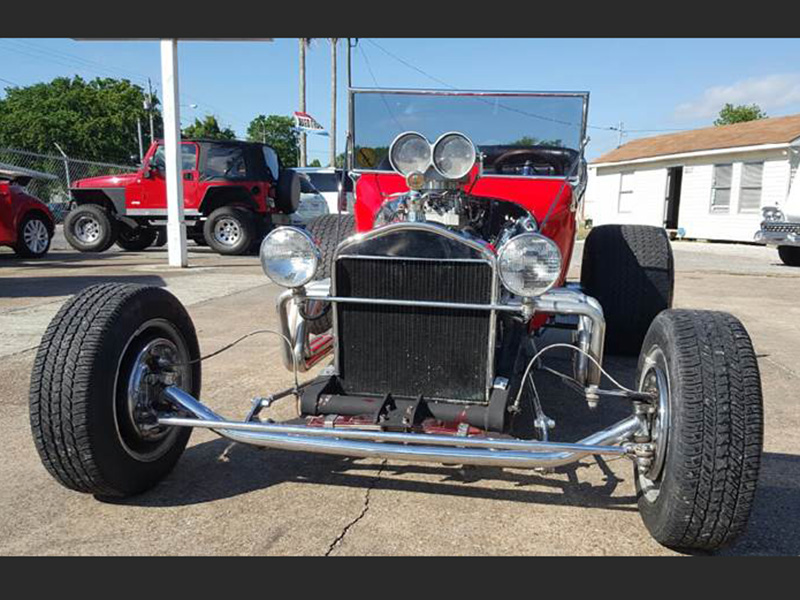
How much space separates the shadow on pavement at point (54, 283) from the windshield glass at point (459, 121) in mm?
4570

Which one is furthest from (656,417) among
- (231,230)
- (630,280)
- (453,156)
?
(231,230)

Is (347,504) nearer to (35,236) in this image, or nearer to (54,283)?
(54,283)

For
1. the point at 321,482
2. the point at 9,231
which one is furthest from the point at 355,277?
the point at 9,231

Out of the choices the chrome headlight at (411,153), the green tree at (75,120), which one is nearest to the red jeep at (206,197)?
the chrome headlight at (411,153)

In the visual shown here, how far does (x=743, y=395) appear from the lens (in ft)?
6.81

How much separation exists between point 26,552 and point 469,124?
364 cm

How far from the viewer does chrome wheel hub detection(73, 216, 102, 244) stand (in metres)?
13.2

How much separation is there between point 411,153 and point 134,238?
40.8ft

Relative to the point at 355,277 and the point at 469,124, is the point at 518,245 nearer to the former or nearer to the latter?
the point at 355,277

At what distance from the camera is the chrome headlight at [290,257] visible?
274 centimetres

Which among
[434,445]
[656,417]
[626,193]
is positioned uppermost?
[626,193]

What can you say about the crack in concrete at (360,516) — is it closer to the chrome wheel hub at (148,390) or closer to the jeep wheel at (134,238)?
the chrome wheel hub at (148,390)

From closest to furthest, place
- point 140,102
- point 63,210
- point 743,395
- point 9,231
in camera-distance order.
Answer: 1. point 743,395
2. point 9,231
3. point 63,210
4. point 140,102

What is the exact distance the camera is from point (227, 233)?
502 inches
